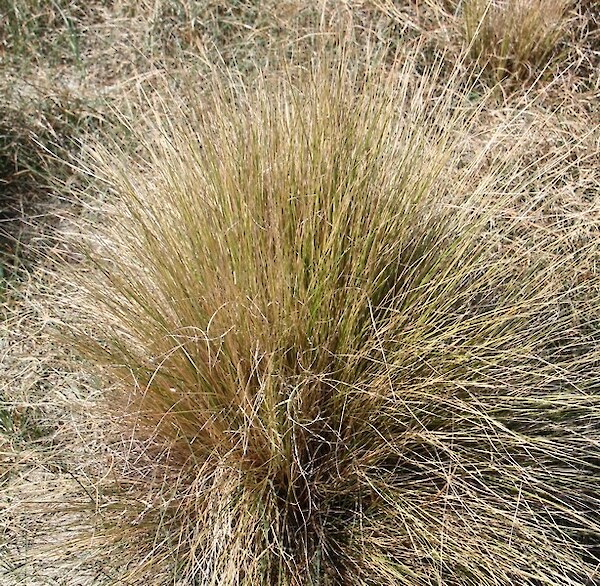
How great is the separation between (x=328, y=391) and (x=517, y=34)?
4.97ft

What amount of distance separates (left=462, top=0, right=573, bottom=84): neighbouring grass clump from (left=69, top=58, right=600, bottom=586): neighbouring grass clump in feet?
3.21

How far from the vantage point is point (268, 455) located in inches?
59.9

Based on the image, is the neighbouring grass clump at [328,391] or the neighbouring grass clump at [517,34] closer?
the neighbouring grass clump at [328,391]

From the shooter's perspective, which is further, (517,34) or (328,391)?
(517,34)

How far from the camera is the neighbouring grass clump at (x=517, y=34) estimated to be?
2484 millimetres

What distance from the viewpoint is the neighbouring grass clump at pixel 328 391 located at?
4.87 feet

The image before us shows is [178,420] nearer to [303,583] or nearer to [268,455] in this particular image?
[268,455]

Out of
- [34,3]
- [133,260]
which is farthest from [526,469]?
[34,3]

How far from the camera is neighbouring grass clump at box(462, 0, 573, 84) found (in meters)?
2.48

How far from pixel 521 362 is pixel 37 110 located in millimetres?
1763

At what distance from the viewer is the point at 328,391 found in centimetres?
154

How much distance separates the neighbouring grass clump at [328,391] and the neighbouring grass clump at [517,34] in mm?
980

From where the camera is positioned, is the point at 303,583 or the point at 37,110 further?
the point at 37,110

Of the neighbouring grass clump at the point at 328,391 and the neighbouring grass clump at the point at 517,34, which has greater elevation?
the neighbouring grass clump at the point at 517,34
